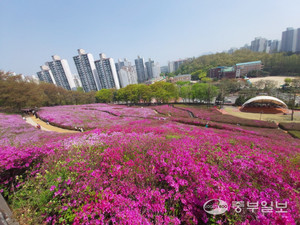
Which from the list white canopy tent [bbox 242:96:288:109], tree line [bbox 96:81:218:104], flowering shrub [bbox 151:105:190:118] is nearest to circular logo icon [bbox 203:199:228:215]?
flowering shrub [bbox 151:105:190:118]

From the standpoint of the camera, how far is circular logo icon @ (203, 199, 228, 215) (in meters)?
2.23

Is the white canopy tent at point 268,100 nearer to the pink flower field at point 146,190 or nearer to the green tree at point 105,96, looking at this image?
the pink flower field at point 146,190

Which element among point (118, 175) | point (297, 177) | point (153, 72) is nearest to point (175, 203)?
point (118, 175)

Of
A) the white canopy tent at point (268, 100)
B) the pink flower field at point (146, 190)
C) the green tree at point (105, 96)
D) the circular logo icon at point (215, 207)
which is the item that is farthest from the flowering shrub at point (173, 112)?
the green tree at point (105, 96)

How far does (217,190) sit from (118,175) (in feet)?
7.86

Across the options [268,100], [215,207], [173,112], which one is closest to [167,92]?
[173,112]

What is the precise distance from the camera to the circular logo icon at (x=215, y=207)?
87.9 inches

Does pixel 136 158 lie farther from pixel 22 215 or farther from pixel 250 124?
pixel 250 124

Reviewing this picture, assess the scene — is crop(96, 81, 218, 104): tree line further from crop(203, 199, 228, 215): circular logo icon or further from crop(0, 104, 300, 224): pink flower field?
crop(203, 199, 228, 215): circular logo icon

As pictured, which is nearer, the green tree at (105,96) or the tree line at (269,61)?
the green tree at (105,96)

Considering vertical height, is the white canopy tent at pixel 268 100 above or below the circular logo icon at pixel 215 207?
below

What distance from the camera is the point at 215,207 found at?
2.29 m

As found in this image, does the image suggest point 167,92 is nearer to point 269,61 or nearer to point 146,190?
point 146,190

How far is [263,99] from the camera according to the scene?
29.8 m
